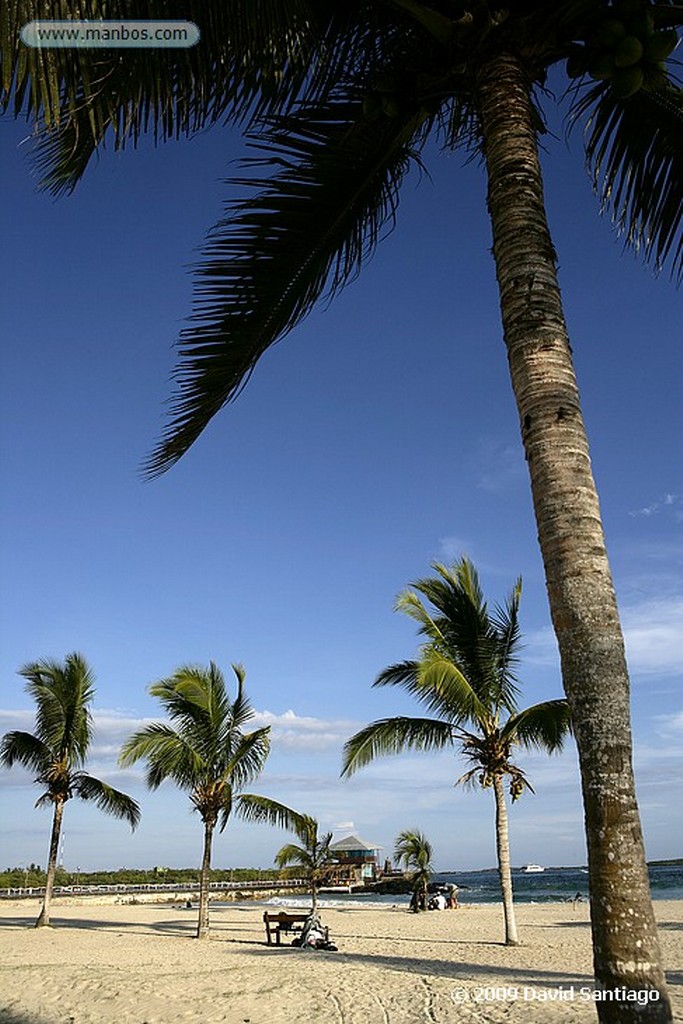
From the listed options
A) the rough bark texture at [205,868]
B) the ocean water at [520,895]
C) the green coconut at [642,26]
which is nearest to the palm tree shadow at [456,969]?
the rough bark texture at [205,868]

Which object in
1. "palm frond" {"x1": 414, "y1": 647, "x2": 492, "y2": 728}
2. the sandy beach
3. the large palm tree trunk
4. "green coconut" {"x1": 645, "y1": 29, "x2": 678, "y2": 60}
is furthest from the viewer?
"palm frond" {"x1": 414, "y1": 647, "x2": 492, "y2": 728}

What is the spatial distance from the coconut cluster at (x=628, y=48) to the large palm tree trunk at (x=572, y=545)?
422mm

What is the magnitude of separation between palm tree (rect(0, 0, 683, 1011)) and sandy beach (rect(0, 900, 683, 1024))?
538cm

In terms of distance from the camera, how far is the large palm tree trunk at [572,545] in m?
2.87

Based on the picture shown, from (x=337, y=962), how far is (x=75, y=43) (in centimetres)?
1290

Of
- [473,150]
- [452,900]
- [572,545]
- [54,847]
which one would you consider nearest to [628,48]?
[473,150]

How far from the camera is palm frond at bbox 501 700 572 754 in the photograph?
14.7 metres

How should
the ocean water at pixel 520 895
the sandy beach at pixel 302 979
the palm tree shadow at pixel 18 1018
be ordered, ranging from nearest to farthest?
the sandy beach at pixel 302 979 → the palm tree shadow at pixel 18 1018 → the ocean water at pixel 520 895

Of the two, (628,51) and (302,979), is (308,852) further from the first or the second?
(628,51)

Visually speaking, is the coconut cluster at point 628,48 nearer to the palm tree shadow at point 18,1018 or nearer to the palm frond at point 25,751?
the palm tree shadow at point 18,1018

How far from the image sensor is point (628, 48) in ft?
13.4

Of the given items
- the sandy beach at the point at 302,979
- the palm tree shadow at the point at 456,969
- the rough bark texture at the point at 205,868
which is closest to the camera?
the sandy beach at the point at 302,979

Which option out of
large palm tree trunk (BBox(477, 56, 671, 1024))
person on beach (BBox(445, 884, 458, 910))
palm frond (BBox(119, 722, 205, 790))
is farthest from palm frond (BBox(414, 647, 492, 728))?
person on beach (BBox(445, 884, 458, 910))

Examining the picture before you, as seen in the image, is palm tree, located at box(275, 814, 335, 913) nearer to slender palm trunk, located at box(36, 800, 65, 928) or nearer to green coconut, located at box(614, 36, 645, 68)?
slender palm trunk, located at box(36, 800, 65, 928)
